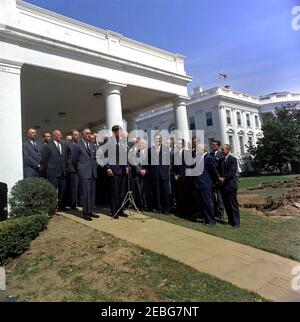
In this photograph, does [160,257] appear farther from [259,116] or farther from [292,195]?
[259,116]

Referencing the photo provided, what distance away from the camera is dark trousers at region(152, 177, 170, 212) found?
29.8 ft

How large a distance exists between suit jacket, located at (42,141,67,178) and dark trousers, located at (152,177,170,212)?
250 cm

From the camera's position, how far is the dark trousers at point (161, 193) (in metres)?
9.09

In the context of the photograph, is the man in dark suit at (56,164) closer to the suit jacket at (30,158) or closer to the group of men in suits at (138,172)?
the group of men in suits at (138,172)

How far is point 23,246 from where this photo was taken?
5.95 meters

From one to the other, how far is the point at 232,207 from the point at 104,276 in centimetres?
434

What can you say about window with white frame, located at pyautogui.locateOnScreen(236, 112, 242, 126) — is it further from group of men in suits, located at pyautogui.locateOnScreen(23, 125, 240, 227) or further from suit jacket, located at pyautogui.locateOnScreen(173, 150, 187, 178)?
suit jacket, located at pyautogui.locateOnScreen(173, 150, 187, 178)

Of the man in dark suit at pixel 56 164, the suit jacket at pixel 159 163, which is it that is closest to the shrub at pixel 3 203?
the man in dark suit at pixel 56 164
